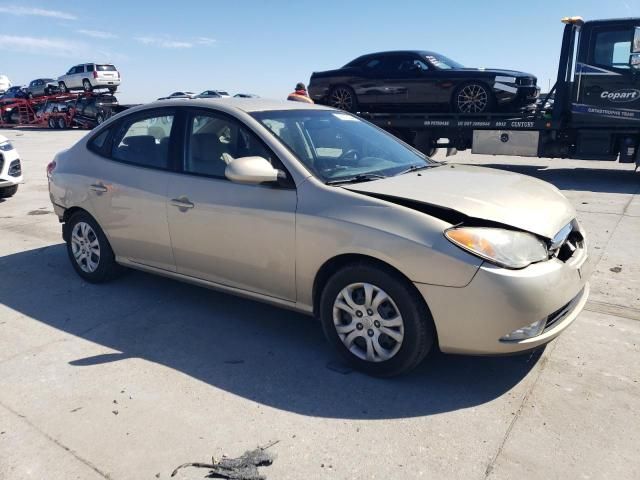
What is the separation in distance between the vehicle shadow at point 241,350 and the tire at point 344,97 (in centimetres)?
826

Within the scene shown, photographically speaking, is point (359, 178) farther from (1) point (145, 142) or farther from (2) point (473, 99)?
(2) point (473, 99)

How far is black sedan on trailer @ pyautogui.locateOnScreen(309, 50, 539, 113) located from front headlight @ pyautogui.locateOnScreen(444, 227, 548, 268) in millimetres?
8651

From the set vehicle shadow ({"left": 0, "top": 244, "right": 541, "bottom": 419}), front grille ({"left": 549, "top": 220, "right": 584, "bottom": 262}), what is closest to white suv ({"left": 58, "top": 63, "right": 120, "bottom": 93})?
vehicle shadow ({"left": 0, "top": 244, "right": 541, "bottom": 419})

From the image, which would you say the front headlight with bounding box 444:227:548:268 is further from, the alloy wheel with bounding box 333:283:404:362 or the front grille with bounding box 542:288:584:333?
the alloy wheel with bounding box 333:283:404:362

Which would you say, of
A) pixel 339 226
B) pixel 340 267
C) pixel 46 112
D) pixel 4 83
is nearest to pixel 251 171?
pixel 339 226

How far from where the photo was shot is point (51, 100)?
103 ft

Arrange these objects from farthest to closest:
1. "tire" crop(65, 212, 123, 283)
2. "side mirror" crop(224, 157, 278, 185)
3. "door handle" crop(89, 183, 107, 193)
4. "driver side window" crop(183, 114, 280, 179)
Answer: "tire" crop(65, 212, 123, 283), "door handle" crop(89, 183, 107, 193), "driver side window" crop(183, 114, 280, 179), "side mirror" crop(224, 157, 278, 185)

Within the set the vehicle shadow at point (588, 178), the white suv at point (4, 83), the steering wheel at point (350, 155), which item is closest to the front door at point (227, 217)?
the steering wheel at point (350, 155)

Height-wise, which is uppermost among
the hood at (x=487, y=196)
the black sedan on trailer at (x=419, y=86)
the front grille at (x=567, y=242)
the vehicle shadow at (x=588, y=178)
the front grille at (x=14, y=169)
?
the black sedan on trailer at (x=419, y=86)

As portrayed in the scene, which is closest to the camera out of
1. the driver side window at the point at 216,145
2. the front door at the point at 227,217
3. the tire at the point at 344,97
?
the front door at the point at 227,217

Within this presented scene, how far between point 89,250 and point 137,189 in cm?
101

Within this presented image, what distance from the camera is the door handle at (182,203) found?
12.7 feet

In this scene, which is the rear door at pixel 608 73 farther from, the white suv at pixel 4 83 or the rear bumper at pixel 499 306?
the white suv at pixel 4 83

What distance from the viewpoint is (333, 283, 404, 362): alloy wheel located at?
10.1 feet
